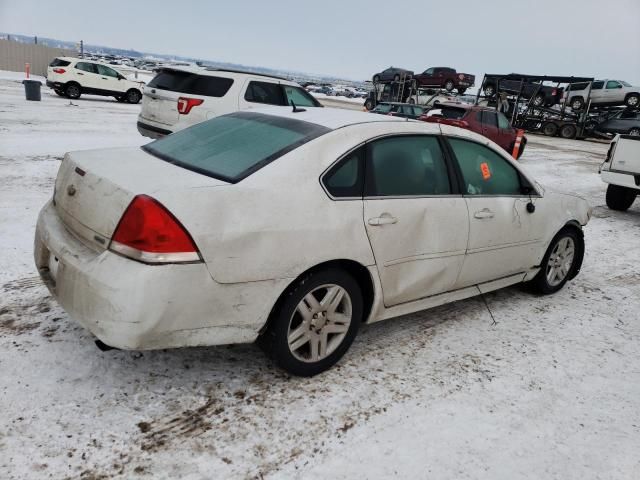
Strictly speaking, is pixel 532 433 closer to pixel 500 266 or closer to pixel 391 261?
pixel 391 261

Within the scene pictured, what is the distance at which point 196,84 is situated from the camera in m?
8.68

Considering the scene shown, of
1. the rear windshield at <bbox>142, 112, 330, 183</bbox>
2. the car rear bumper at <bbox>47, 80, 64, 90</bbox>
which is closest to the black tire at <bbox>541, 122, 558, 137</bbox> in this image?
the car rear bumper at <bbox>47, 80, 64, 90</bbox>

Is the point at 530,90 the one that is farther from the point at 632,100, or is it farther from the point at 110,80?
the point at 110,80

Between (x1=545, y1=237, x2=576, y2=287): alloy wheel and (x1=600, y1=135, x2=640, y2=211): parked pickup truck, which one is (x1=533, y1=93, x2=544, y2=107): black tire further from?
(x1=545, y1=237, x2=576, y2=287): alloy wheel

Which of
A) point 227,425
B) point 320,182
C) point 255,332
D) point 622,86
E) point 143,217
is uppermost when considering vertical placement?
point 622,86

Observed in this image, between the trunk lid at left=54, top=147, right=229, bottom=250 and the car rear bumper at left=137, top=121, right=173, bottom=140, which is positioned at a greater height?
the trunk lid at left=54, top=147, right=229, bottom=250

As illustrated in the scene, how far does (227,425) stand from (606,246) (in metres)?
5.95

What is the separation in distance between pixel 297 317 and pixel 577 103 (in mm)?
30736

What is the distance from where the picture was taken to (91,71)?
68.7 feet

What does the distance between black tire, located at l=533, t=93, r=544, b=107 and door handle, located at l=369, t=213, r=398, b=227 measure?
2942 centimetres

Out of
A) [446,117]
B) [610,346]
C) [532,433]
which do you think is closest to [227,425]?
[532,433]

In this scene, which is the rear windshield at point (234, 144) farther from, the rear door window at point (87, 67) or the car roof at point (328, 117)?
the rear door window at point (87, 67)

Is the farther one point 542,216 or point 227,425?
point 542,216

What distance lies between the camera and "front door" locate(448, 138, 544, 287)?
3740mm
